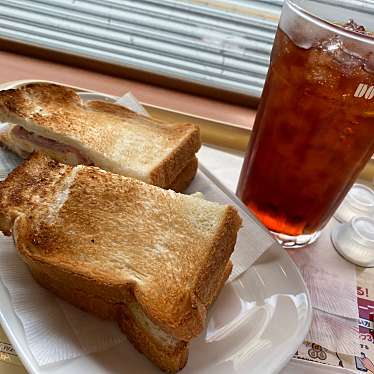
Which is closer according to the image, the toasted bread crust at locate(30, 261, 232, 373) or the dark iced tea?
the toasted bread crust at locate(30, 261, 232, 373)

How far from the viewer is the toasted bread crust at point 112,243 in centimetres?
79

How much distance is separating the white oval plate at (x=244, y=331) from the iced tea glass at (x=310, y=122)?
135 mm

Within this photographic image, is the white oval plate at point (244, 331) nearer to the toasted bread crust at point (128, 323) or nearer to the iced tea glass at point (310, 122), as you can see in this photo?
the toasted bread crust at point (128, 323)

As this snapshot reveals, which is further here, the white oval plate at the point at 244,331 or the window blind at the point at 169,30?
the window blind at the point at 169,30

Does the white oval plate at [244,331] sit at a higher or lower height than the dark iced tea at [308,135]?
lower

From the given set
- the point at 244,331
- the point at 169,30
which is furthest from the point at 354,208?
the point at 169,30

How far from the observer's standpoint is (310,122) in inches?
36.4

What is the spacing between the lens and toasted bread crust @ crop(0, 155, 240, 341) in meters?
0.79

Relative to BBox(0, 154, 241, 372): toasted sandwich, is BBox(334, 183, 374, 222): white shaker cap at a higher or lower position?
lower

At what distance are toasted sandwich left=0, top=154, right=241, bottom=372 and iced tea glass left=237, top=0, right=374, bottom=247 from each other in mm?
176

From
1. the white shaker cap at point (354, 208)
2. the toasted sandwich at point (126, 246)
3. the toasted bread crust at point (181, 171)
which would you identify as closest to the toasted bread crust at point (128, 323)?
the toasted sandwich at point (126, 246)

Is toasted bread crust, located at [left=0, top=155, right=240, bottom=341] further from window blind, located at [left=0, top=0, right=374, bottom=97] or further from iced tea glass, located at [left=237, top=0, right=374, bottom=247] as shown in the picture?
window blind, located at [left=0, top=0, right=374, bottom=97]

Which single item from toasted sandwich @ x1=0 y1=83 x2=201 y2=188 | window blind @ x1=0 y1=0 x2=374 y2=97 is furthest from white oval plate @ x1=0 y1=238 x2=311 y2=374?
window blind @ x1=0 y1=0 x2=374 y2=97

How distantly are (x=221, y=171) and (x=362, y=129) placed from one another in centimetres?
39
